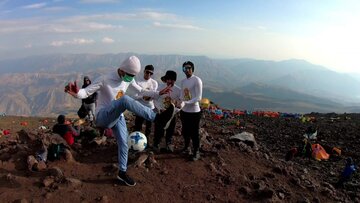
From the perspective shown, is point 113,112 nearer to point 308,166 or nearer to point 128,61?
point 128,61

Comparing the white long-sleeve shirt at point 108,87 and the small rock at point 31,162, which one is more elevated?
the white long-sleeve shirt at point 108,87

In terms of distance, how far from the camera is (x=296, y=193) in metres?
8.73

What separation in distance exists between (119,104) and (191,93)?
3005 mm

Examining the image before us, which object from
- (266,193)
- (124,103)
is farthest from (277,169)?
(124,103)

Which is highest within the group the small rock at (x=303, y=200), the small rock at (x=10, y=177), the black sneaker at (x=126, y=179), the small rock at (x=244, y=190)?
the black sneaker at (x=126, y=179)

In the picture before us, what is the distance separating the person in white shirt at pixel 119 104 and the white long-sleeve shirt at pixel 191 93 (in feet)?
5.69

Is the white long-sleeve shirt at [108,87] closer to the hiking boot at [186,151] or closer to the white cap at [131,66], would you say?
the white cap at [131,66]

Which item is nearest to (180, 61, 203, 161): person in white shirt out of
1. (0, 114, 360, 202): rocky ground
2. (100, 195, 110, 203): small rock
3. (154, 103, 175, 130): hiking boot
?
(0, 114, 360, 202): rocky ground

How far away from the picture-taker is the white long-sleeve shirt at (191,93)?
29.4 feet

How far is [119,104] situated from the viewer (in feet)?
21.7

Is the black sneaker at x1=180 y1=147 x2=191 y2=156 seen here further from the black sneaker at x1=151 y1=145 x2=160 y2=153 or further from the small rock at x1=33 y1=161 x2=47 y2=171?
the small rock at x1=33 y1=161 x2=47 y2=171

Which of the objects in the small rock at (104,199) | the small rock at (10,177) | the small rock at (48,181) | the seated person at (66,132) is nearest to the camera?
the small rock at (104,199)

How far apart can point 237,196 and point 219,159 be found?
6.42 feet

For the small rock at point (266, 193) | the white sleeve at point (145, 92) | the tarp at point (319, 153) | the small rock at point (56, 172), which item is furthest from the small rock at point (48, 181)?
the tarp at point (319, 153)
